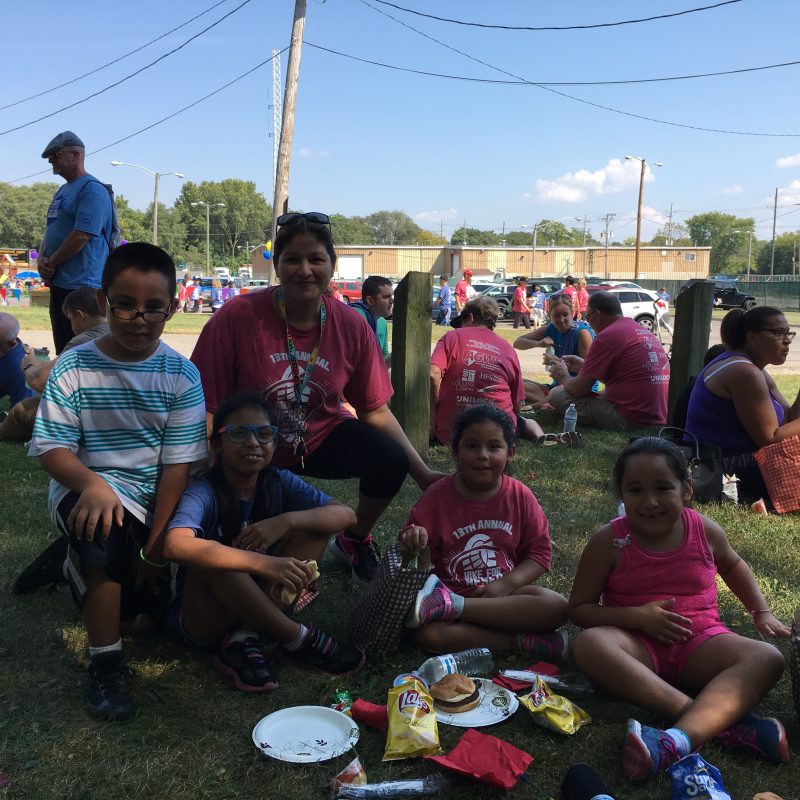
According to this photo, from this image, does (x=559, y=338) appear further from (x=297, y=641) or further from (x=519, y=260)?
(x=519, y=260)

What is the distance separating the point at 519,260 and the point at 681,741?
8022cm

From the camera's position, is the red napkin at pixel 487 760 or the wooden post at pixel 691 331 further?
the wooden post at pixel 691 331

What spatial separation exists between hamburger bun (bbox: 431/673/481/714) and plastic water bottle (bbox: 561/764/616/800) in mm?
483

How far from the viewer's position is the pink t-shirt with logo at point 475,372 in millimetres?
6344

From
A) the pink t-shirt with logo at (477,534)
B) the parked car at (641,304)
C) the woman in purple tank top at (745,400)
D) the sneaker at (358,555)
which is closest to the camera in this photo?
the pink t-shirt with logo at (477,534)

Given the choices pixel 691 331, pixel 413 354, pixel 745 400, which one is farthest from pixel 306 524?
pixel 691 331

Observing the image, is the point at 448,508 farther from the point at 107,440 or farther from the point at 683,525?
the point at 107,440

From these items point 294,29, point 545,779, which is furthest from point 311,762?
point 294,29

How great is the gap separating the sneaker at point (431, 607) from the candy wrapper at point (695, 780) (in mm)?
1074

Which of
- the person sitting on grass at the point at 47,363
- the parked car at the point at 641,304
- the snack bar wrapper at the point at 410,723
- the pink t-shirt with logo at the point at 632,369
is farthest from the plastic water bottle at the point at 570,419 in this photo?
the parked car at the point at 641,304

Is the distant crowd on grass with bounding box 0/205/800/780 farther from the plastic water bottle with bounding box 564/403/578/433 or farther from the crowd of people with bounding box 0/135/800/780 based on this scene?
the plastic water bottle with bounding box 564/403/578/433

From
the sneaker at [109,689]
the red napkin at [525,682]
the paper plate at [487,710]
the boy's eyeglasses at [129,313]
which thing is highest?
the boy's eyeglasses at [129,313]

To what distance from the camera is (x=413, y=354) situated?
641 centimetres

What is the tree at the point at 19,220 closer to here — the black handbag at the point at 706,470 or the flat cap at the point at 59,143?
the flat cap at the point at 59,143
